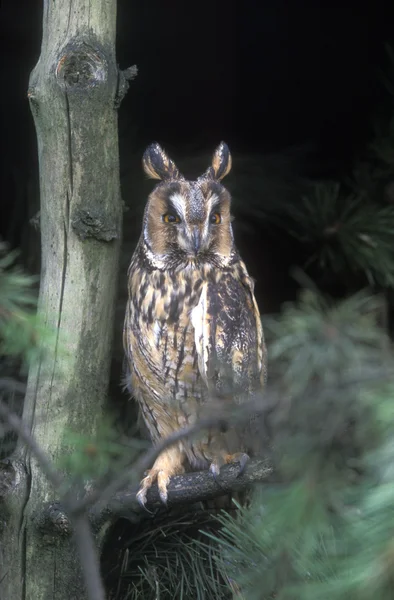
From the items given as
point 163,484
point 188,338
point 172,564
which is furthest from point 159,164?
point 172,564

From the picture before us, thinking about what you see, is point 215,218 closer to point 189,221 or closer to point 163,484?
point 189,221

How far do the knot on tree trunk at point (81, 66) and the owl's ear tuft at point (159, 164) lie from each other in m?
0.22

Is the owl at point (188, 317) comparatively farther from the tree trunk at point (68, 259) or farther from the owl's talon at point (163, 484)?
the tree trunk at point (68, 259)

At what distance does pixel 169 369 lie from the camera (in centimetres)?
177

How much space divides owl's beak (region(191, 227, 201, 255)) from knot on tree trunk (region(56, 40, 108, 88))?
0.36 m

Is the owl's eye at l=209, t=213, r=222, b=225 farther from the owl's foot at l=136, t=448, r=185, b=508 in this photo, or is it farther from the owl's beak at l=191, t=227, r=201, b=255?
the owl's foot at l=136, t=448, r=185, b=508

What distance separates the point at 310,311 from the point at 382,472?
65cm

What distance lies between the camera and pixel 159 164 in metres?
1.83

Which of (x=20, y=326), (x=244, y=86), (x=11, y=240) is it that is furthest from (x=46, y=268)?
(x=244, y=86)

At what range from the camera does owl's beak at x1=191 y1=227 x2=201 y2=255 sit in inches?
68.1

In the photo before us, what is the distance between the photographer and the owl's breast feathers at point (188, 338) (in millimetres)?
1751

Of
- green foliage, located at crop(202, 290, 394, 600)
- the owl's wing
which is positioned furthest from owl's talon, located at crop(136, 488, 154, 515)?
green foliage, located at crop(202, 290, 394, 600)

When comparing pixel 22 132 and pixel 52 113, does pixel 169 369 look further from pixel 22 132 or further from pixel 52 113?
pixel 22 132

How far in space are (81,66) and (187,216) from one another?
369mm
